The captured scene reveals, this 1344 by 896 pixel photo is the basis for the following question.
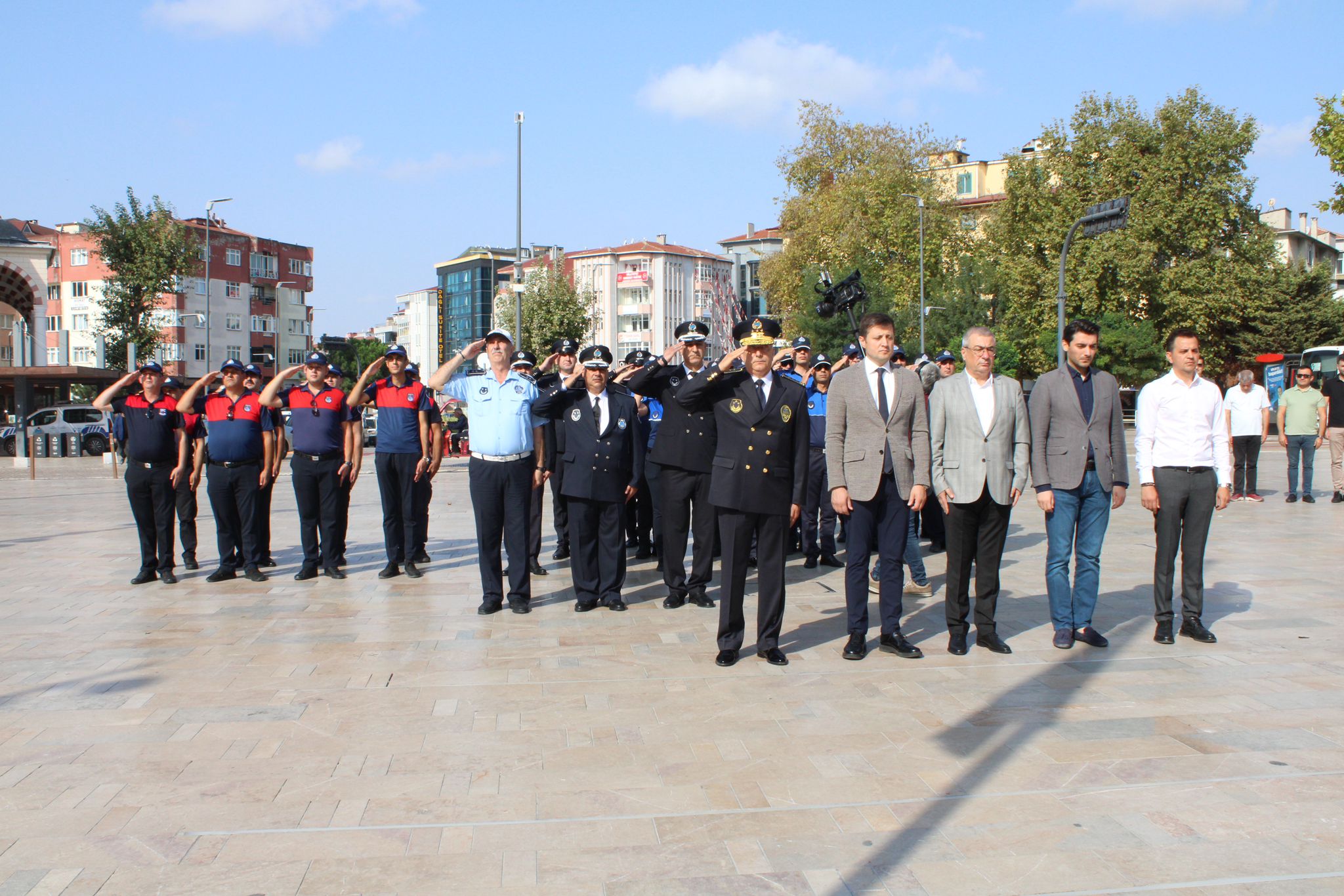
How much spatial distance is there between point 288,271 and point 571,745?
9217 cm

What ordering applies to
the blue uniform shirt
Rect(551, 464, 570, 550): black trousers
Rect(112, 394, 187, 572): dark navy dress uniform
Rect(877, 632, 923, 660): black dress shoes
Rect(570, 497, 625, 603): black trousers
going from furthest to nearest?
Rect(551, 464, 570, 550): black trousers < the blue uniform shirt < Rect(112, 394, 187, 572): dark navy dress uniform < Rect(570, 497, 625, 603): black trousers < Rect(877, 632, 923, 660): black dress shoes

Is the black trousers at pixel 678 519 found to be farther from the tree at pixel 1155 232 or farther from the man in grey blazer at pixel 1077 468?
the tree at pixel 1155 232

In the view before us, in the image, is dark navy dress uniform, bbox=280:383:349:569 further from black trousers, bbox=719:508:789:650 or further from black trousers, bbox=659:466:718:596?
black trousers, bbox=719:508:789:650

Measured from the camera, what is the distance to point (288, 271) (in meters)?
90.2

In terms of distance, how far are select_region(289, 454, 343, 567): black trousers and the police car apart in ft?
100

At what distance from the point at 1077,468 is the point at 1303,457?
1084 cm

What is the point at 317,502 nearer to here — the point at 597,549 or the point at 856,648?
the point at 597,549

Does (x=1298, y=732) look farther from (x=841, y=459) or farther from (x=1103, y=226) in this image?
(x=1103, y=226)

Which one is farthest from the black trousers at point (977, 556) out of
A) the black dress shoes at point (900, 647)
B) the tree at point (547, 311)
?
the tree at point (547, 311)

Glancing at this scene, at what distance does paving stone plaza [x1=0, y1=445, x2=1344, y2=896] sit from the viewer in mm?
3590

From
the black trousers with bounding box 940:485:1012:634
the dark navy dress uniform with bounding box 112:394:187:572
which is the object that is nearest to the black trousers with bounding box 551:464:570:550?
the dark navy dress uniform with bounding box 112:394:187:572

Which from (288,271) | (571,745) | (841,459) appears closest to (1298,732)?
(841,459)

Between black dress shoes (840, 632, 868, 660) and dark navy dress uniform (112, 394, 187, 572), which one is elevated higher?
dark navy dress uniform (112, 394, 187, 572)

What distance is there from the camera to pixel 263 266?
8738 cm
